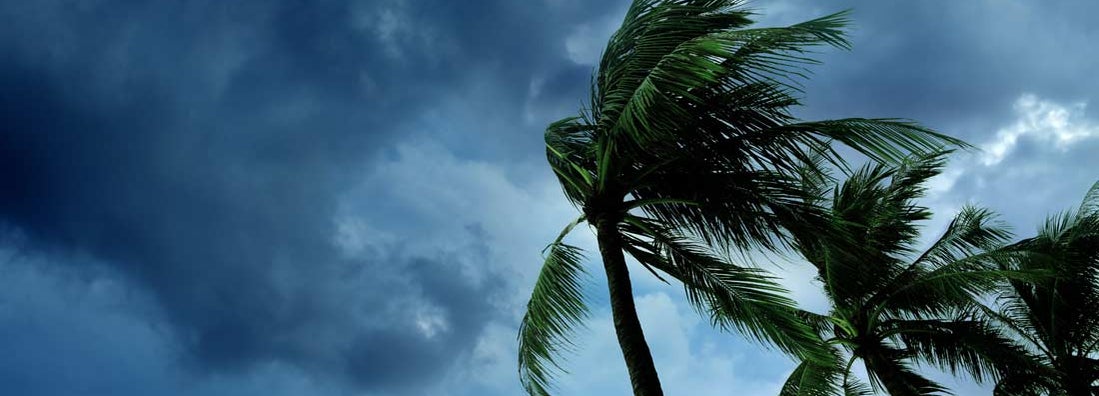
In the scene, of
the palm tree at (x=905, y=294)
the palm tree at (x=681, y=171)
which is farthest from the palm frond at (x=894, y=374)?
the palm tree at (x=681, y=171)

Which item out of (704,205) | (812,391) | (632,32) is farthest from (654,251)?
(812,391)

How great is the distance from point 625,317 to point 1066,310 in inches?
499

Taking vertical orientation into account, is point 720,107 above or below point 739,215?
above

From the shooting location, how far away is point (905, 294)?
12.7 metres

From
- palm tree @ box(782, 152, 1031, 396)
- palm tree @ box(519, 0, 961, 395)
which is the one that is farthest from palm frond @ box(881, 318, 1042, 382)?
palm tree @ box(519, 0, 961, 395)

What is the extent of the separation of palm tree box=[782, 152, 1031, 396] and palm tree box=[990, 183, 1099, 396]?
2.73ft

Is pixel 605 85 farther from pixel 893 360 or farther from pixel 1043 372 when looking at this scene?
pixel 1043 372

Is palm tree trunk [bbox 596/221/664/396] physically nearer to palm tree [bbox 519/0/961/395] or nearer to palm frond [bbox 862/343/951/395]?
palm tree [bbox 519/0/961/395]

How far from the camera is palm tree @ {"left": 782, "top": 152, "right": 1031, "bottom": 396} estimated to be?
1200cm

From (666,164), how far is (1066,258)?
10.8 m

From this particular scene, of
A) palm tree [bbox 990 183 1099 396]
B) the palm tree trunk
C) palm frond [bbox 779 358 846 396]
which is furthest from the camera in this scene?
palm tree [bbox 990 183 1099 396]

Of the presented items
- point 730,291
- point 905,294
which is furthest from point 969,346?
point 730,291

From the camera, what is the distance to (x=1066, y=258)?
13.6 metres

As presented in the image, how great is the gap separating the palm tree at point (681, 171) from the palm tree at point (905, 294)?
4.66m
